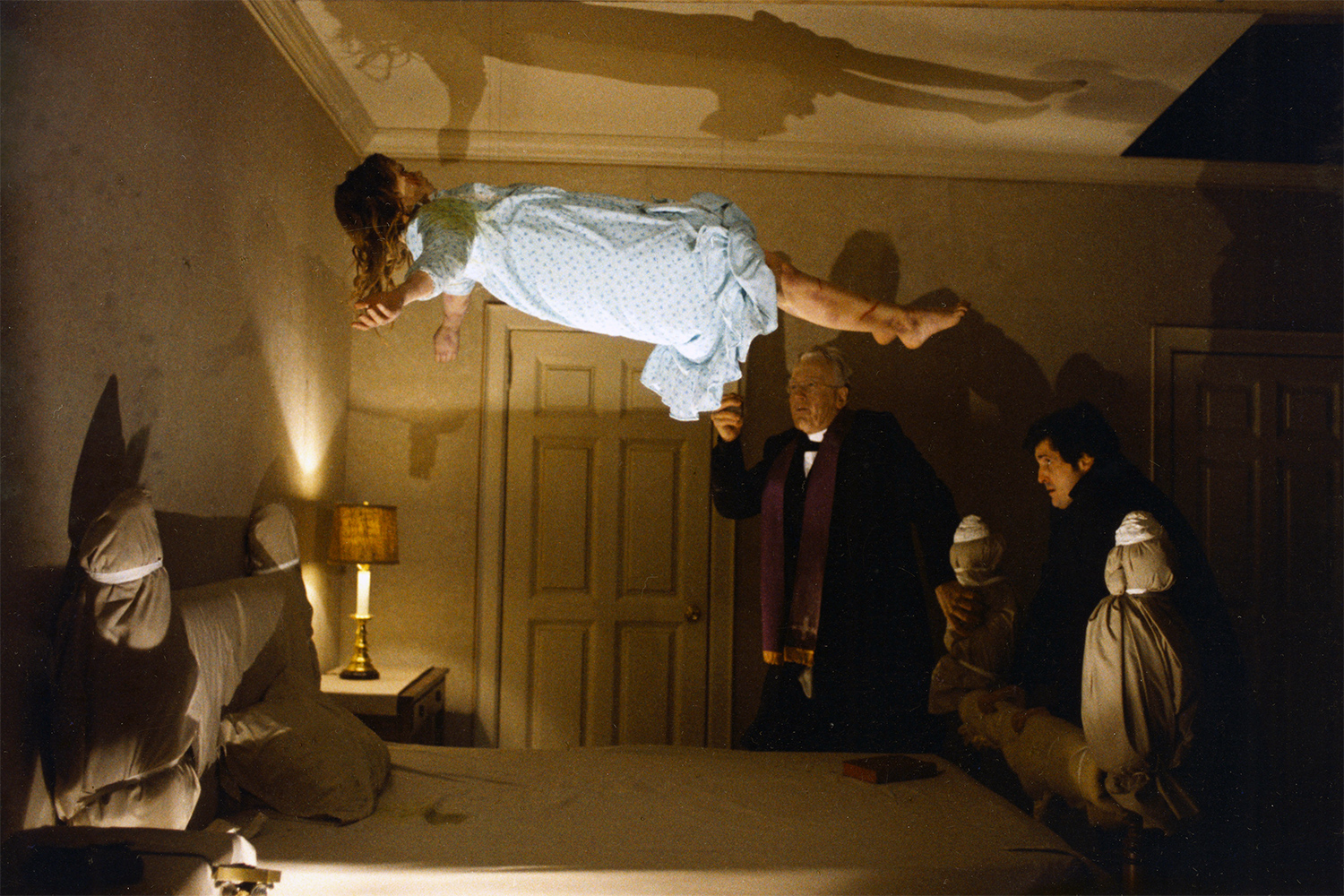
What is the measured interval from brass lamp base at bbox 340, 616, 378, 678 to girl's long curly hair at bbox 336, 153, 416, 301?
4.33 feet

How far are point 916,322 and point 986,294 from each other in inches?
53.7

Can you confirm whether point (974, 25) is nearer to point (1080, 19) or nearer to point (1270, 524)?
point (1080, 19)

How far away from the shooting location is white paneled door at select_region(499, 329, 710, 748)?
2764 millimetres

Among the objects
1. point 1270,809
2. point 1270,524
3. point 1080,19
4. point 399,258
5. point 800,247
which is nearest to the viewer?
point 399,258

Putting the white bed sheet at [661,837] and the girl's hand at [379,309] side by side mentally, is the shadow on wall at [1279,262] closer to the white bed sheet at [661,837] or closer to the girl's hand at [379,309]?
the white bed sheet at [661,837]

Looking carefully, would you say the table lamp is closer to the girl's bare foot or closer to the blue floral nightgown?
the blue floral nightgown

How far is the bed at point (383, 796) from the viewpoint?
1.57 meters

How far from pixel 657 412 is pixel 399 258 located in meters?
1.19

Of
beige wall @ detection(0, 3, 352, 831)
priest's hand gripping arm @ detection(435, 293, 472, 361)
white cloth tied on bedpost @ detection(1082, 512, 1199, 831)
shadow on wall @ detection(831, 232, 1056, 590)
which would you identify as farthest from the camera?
shadow on wall @ detection(831, 232, 1056, 590)

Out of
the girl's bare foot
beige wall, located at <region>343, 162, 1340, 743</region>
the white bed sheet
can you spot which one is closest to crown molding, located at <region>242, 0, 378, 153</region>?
beige wall, located at <region>343, 162, 1340, 743</region>

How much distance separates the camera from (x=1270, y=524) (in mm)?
2699

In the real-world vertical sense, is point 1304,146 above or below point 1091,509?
above

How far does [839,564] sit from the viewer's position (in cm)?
265

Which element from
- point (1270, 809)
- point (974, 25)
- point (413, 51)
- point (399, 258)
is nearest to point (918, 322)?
point (399, 258)
